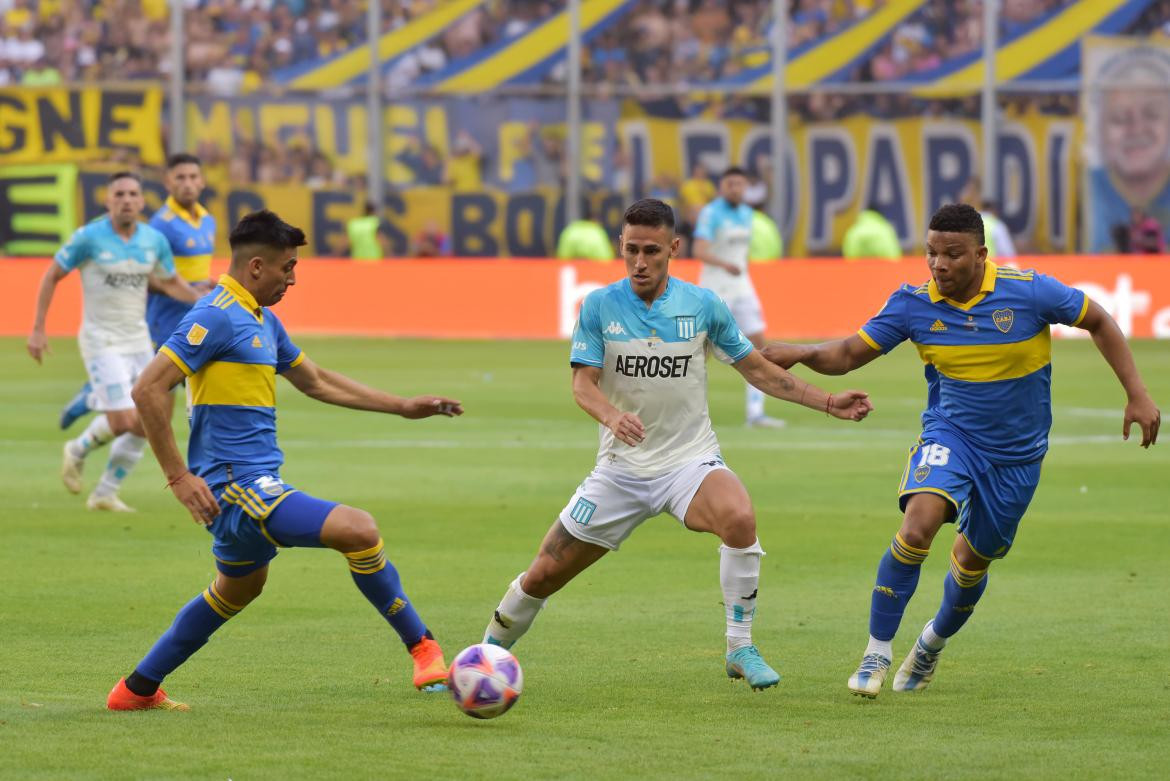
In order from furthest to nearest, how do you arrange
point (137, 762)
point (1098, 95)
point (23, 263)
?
point (1098, 95), point (23, 263), point (137, 762)

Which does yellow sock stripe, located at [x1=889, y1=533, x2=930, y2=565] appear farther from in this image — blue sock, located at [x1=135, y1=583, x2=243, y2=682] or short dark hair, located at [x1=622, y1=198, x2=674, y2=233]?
blue sock, located at [x1=135, y1=583, x2=243, y2=682]

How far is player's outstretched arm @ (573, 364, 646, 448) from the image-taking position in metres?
7.71

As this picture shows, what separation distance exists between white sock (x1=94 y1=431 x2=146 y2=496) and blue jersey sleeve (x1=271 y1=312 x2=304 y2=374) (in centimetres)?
591

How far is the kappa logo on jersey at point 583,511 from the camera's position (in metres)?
8.15

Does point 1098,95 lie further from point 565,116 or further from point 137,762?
point 137,762

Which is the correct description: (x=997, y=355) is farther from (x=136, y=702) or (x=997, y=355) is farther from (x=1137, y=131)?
(x=1137, y=131)

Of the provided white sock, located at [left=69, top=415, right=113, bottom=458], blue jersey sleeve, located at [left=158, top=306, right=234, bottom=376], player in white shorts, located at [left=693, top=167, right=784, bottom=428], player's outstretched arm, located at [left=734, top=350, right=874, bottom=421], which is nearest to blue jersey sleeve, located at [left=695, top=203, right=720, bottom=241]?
player in white shorts, located at [left=693, top=167, right=784, bottom=428]

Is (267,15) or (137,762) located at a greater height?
(267,15)

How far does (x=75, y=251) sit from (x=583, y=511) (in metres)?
7.25

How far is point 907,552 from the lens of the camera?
25.8ft

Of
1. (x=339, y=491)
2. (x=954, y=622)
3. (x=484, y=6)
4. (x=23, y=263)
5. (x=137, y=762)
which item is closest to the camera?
(x=137, y=762)

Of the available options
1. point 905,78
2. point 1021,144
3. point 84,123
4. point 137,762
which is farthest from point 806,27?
point 137,762

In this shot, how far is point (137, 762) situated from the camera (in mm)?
6629

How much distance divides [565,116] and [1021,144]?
807cm
